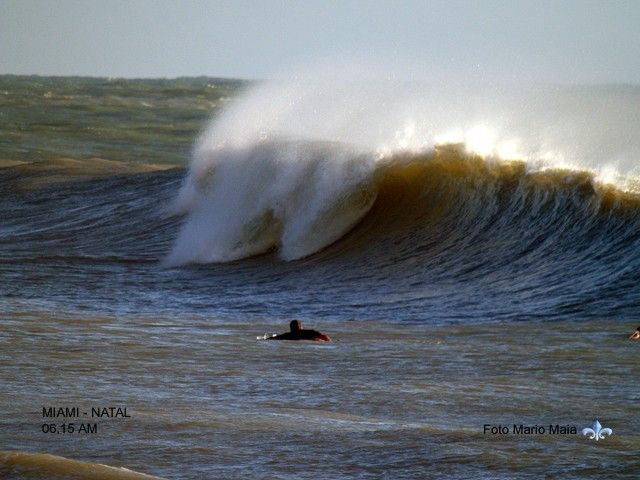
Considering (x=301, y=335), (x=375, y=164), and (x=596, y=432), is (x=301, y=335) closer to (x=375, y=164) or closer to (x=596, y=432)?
(x=596, y=432)

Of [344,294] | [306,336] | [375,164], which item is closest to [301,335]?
[306,336]

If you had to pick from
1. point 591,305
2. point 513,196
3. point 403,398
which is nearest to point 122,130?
point 513,196

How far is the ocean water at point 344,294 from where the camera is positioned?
6848mm

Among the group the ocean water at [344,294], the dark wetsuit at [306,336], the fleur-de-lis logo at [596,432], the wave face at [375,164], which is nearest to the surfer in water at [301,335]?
the dark wetsuit at [306,336]

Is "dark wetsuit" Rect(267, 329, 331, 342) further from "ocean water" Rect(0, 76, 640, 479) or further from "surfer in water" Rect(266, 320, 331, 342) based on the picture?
"ocean water" Rect(0, 76, 640, 479)

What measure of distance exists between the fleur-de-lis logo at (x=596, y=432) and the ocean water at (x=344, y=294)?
52mm

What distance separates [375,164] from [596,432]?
11.4 meters

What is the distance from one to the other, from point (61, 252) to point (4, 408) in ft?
37.3

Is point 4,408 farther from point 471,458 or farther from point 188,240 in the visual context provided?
point 188,240

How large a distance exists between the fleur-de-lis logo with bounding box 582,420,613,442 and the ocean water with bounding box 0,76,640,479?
0.17 feet

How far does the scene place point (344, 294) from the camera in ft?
45.9

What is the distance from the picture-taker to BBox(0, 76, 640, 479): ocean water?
685 cm

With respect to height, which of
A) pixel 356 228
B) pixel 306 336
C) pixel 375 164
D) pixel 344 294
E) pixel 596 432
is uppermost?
pixel 375 164

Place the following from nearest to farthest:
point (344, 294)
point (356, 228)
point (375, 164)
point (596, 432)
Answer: point (596, 432)
point (344, 294)
point (356, 228)
point (375, 164)
